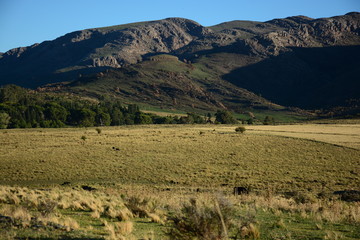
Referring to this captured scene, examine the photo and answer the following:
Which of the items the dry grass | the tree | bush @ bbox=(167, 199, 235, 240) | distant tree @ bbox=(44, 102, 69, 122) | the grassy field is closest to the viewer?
bush @ bbox=(167, 199, 235, 240)

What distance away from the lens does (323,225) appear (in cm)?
1291

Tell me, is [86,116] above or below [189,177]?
above

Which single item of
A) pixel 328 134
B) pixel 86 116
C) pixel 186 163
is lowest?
pixel 328 134

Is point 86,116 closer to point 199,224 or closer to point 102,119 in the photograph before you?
point 102,119

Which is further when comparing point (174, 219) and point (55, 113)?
point (55, 113)

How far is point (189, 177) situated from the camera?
33.6 m

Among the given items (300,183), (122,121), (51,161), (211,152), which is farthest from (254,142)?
(122,121)

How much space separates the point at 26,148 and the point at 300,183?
38064mm

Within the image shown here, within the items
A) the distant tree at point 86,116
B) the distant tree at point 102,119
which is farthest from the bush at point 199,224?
the distant tree at point 102,119

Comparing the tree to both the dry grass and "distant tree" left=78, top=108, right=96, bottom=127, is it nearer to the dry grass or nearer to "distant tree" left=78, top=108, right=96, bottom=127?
"distant tree" left=78, top=108, right=96, bottom=127

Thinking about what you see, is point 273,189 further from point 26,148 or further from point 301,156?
point 26,148

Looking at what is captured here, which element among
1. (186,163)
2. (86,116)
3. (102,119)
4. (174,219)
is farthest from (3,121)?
(174,219)

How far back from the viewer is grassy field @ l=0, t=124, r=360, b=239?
43.3 ft

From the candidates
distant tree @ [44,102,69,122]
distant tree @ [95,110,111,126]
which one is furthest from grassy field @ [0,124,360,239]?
distant tree @ [95,110,111,126]
